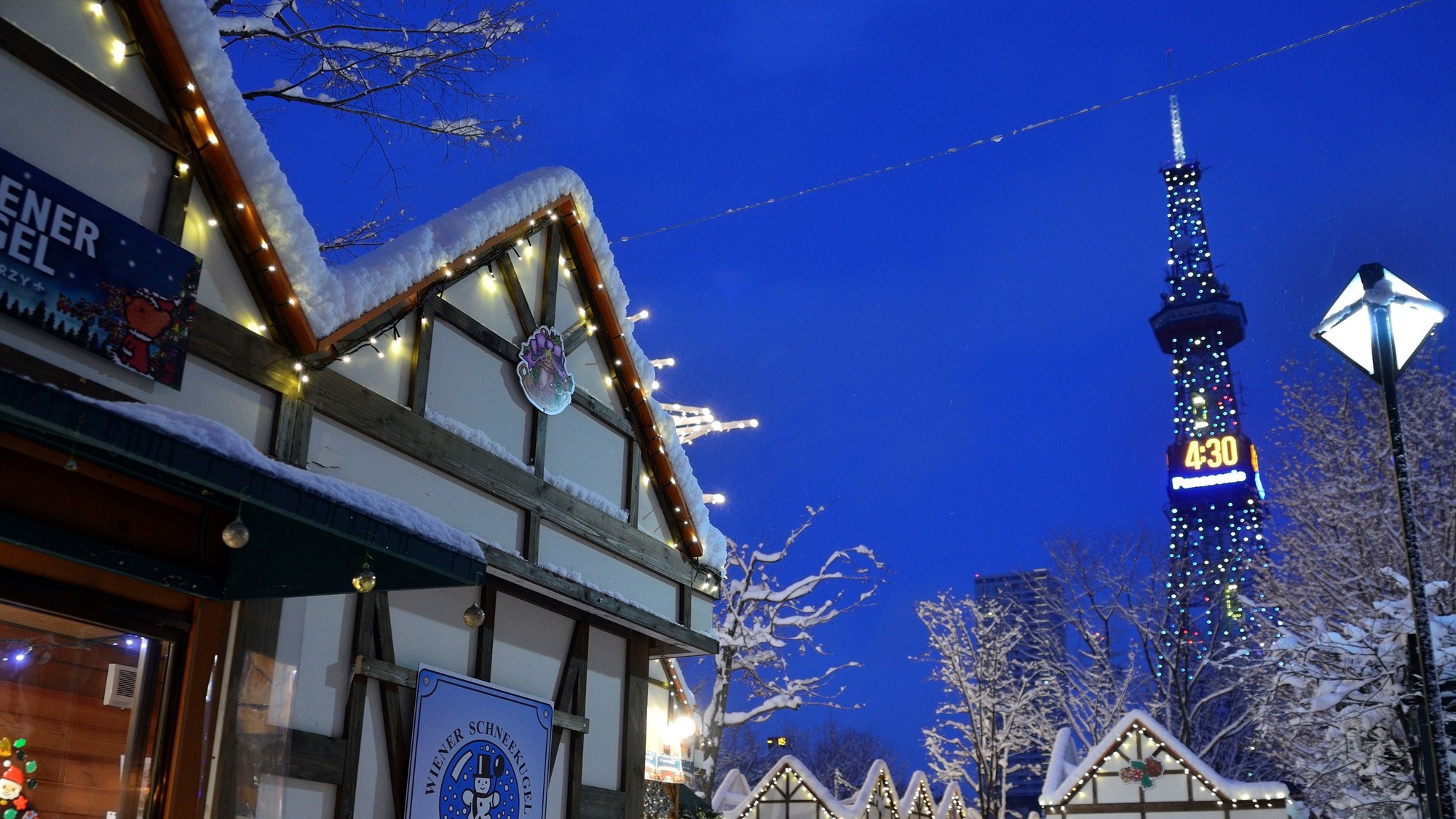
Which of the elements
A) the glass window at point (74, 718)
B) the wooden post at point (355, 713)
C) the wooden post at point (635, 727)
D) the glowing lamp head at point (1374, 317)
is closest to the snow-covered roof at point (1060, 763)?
the wooden post at point (635, 727)

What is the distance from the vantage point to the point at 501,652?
8.95 m

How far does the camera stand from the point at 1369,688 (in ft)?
42.0

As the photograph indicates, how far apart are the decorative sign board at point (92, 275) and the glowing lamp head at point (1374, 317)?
264 inches

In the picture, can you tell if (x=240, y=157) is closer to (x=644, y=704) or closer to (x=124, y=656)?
(x=124, y=656)

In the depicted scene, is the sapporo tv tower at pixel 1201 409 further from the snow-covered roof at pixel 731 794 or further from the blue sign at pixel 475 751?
the blue sign at pixel 475 751

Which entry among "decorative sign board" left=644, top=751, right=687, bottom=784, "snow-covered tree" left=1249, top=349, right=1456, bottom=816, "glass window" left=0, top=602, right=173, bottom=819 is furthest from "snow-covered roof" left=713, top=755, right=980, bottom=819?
"glass window" left=0, top=602, right=173, bottom=819

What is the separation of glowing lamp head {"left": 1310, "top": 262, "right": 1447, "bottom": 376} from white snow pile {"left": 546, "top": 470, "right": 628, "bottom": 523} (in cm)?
570

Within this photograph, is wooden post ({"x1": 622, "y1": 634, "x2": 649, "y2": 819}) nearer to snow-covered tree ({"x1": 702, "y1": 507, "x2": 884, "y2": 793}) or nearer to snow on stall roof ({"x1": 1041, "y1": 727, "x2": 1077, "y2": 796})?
snow-covered tree ({"x1": 702, "y1": 507, "x2": 884, "y2": 793})

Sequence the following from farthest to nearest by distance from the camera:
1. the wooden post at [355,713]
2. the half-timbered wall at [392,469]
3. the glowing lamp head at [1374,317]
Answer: the wooden post at [355,713]
the glowing lamp head at [1374,317]
the half-timbered wall at [392,469]

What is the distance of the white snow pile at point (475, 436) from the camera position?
8.28 meters

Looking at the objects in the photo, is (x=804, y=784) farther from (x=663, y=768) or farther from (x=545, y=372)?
(x=545, y=372)

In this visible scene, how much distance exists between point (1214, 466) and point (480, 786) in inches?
3620

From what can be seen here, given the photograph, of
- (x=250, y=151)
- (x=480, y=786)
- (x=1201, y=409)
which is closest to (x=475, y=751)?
(x=480, y=786)

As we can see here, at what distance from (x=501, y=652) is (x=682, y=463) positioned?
302 centimetres
